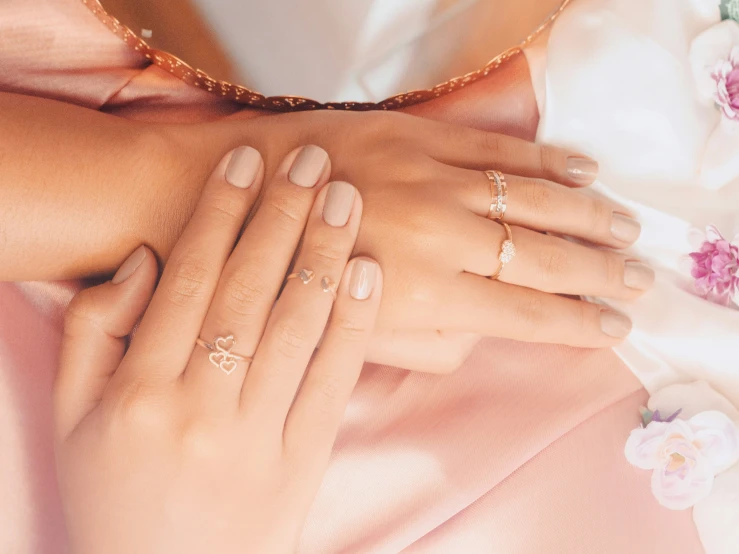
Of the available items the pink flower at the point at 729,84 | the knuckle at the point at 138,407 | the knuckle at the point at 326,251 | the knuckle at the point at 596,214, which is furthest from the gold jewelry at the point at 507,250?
the knuckle at the point at 138,407

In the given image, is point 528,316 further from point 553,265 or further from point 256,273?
point 256,273

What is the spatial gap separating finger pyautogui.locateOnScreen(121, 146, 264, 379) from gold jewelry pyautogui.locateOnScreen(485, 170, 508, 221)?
28 cm

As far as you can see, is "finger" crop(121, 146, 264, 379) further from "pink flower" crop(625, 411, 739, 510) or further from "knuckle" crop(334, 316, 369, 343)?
"pink flower" crop(625, 411, 739, 510)

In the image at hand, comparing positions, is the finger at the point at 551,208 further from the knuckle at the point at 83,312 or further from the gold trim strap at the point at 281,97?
the knuckle at the point at 83,312

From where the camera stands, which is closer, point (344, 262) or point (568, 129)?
point (344, 262)

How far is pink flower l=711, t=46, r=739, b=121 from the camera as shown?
77 cm

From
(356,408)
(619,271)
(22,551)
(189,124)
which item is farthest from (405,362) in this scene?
(22,551)

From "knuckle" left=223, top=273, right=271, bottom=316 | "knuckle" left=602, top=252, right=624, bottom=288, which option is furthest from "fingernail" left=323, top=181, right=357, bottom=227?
"knuckle" left=602, top=252, right=624, bottom=288

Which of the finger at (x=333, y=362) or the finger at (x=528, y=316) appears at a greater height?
the finger at (x=528, y=316)

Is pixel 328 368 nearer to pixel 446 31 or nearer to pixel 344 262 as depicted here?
pixel 344 262

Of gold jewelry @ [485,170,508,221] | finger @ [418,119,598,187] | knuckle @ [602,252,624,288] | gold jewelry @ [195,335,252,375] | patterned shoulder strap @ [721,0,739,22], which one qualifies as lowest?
gold jewelry @ [195,335,252,375]

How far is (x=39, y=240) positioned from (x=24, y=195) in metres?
0.05

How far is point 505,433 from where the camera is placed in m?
0.82

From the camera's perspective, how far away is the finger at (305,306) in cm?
68
